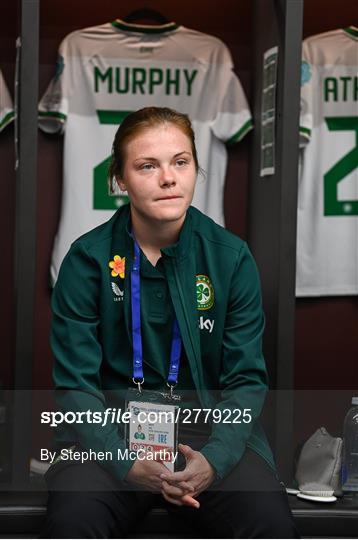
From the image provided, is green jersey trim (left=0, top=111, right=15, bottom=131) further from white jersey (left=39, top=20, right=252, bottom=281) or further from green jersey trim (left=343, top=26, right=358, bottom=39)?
green jersey trim (left=343, top=26, right=358, bottom=39)

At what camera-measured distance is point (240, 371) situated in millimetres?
1889

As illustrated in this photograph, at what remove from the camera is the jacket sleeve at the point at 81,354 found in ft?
5.87

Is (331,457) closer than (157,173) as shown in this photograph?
No

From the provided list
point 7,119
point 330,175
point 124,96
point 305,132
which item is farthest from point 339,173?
point 7,119

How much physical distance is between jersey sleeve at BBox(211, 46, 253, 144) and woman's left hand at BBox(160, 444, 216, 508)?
1352 mm

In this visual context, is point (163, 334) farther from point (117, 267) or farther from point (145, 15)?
point (145, 15)

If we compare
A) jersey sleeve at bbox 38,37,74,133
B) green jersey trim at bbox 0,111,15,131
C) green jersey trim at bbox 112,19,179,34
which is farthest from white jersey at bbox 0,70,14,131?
green jersey trim at bbox 112,19,179,34

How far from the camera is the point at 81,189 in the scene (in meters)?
2.85

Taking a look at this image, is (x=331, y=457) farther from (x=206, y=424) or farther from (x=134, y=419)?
(x=134, y=419)

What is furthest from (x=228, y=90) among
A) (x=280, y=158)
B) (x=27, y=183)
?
(x=27, y=183)

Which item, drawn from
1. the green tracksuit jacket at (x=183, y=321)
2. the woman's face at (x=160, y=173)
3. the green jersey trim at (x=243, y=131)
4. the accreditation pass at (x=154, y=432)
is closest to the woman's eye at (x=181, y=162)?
the woman's face at (x=160, y=173)

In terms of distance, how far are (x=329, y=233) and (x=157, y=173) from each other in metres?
1.25

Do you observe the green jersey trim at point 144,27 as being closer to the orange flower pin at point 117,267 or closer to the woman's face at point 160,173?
the woman's face at point 160,173

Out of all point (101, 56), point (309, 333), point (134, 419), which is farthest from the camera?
point (309, 333)
